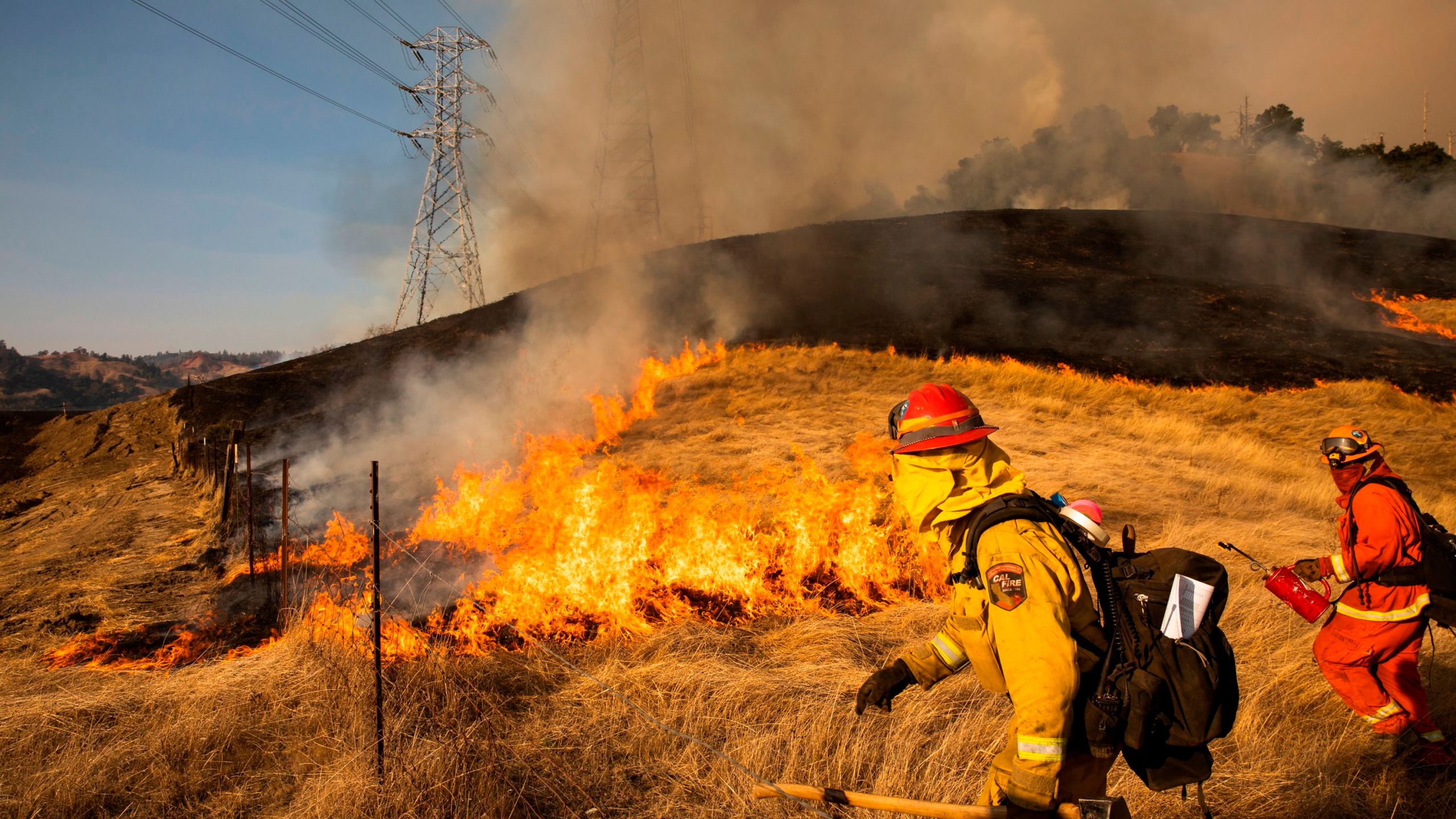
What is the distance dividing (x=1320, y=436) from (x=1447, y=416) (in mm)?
2851

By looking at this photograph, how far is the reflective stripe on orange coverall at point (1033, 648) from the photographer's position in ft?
5.82

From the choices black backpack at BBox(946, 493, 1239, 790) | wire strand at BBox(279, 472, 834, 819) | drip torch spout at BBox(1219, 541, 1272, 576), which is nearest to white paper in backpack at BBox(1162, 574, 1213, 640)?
black backpack at BBox(946, 493, 1239, 790)

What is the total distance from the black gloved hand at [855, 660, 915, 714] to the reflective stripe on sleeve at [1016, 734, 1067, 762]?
746 mm

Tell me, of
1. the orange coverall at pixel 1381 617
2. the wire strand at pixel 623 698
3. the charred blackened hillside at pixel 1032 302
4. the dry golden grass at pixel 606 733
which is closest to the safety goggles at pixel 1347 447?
the orange coverall at pixel 1381 617

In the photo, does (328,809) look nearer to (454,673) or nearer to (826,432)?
(454,673)

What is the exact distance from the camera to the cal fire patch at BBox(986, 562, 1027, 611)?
6.16 feet

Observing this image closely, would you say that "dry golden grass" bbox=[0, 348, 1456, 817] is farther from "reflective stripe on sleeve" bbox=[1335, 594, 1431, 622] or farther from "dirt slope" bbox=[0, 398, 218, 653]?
"dirt slope" bbox=[0, 398, 218, 653]

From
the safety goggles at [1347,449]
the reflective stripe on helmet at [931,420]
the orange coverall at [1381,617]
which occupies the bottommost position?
the orange coverall at [1381,617]

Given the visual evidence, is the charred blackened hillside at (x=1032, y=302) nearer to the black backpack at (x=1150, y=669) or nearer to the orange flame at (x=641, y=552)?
the orange flame at (x=641, y=552)

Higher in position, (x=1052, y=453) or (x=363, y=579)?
(x=1052, y=453)

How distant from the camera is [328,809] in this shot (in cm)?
333

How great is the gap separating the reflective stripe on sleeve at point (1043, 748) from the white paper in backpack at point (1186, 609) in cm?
51

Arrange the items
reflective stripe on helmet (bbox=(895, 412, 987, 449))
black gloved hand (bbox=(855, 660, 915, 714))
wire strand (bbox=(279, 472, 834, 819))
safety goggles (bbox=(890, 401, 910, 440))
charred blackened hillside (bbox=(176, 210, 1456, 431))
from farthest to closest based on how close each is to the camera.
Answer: charred blackened hillside (bbox=(176, 210, 1456, 431)) < wire strand (bbox=(279, 472, 834, 819)) < black gloved hand (bbox=(855, 660, 915, 714)) < safety goggles (bbox=(890, 401, 910, 440)) < reflective stripe on helmet (bbox=(895, 412, 987, 449))

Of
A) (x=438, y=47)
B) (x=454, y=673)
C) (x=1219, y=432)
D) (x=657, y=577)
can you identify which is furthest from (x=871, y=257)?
(x=454, y=673)
